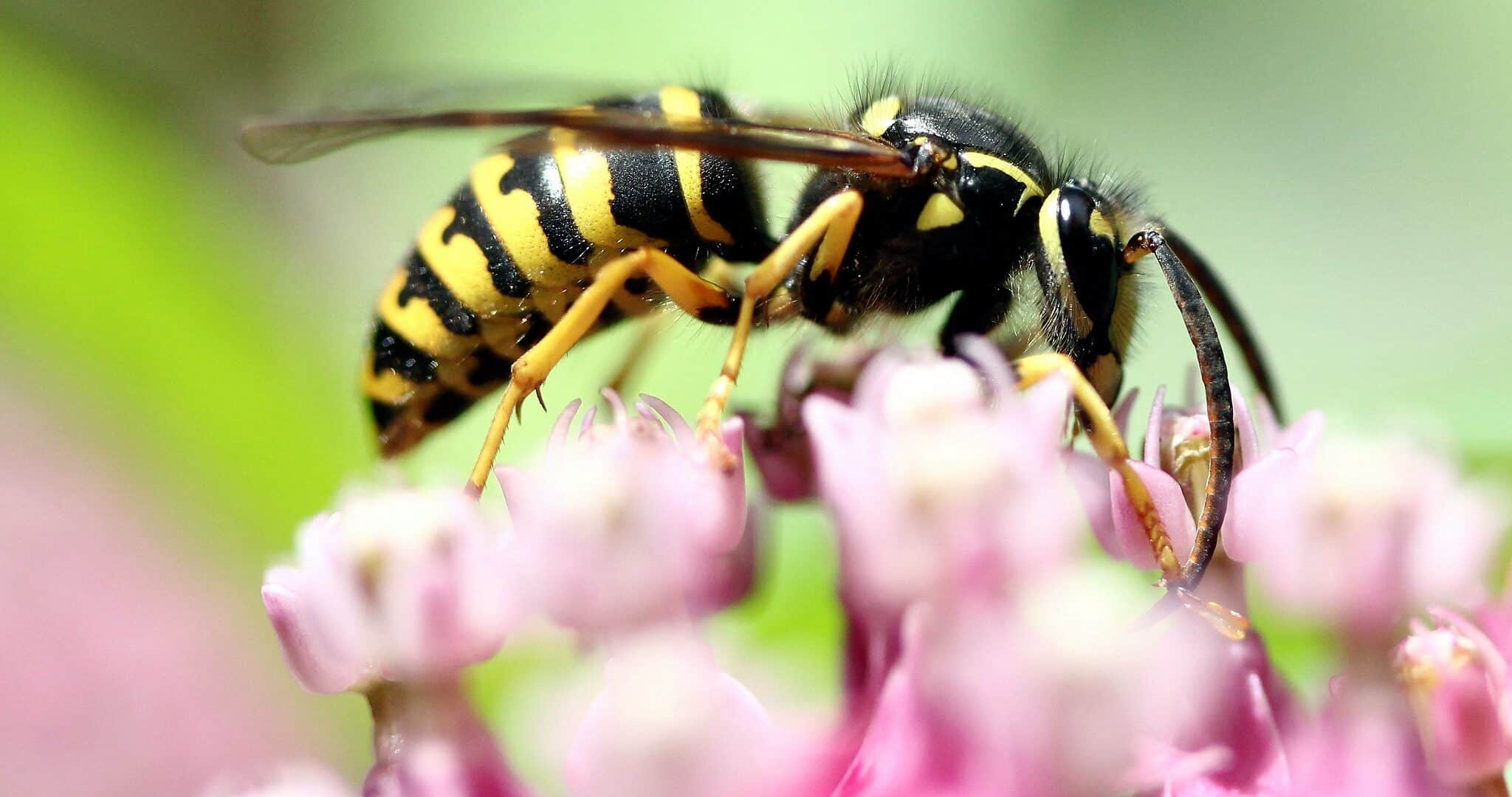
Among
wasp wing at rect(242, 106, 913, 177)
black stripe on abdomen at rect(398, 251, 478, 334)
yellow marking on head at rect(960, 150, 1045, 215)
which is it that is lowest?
black stripe on abdomen at rect(398, 251, 478, 334)

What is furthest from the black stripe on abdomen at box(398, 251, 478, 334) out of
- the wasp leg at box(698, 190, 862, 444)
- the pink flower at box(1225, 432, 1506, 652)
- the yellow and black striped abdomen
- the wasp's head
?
the pink flower at box(1225, 432, 1506, 652)

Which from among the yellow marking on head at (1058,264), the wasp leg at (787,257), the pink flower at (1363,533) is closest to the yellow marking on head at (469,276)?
the wasp leg at (787,257)

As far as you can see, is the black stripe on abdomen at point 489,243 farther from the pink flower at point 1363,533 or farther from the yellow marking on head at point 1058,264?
the pink flower at point 1363,533

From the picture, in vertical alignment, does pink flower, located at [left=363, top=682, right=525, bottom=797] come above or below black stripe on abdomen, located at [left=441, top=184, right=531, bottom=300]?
below

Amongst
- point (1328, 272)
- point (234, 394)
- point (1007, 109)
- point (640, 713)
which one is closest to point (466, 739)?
point (640, 713)

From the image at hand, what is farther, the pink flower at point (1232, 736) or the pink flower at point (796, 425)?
the pink flower at point (796, 425)

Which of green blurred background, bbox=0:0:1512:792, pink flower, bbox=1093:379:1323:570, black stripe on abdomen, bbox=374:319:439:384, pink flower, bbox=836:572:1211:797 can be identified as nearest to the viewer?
pink flower, bbox=836:572:1211:797

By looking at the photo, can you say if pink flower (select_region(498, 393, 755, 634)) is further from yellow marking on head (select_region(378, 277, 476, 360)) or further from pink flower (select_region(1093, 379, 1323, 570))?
yellow marking on head (select_region(378, 277, 476, 360))

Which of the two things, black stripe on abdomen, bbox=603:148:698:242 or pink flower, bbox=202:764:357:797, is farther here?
black stripe on abdomen, bbox=603:148:698:242
